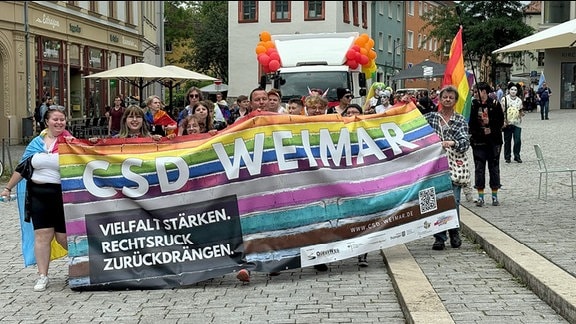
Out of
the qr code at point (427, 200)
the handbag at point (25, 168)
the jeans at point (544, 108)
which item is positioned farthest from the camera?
the jeans at point (544, 108)

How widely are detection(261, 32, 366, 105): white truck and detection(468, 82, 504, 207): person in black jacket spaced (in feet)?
25.2

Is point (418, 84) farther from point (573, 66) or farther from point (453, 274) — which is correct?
point (453, 274)

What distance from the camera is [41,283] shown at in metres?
7.35

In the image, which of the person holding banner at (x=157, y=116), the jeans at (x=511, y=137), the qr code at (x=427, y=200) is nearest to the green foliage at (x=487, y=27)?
the jeans at (x=511, y=137)

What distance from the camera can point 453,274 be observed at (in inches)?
294

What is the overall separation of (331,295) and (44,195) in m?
2.84

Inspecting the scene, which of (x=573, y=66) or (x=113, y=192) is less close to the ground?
(x=573, y=66)

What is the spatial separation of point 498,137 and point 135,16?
36602 mm

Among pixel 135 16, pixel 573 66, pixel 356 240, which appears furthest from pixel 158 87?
pixel 356 240

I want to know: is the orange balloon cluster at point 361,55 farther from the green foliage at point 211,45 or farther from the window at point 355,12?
Answer: the green foliage at point 211,45

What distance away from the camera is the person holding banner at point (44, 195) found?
7332 mm

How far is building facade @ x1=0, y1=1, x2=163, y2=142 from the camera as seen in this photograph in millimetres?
28547

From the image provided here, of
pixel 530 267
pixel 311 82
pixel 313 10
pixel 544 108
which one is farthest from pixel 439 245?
pixel 313 10

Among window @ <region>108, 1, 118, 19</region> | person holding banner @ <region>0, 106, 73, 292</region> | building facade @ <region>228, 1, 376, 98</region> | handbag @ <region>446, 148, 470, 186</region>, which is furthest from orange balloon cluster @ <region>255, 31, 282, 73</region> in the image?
building facade @ <region>228, 1, 376, 98</region>
